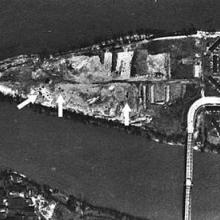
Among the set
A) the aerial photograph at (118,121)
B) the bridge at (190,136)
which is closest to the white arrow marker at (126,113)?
the aerial photograph at (118,121)

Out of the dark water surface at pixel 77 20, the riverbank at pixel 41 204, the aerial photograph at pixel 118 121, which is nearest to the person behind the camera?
the riverbank at pixel 41 204

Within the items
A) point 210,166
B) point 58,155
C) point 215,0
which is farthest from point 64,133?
point 215,0

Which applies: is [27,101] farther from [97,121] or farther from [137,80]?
[137,80]

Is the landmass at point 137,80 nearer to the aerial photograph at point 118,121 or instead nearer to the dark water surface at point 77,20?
the aerial photograph at point 118,121

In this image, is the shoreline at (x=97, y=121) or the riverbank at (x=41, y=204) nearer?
the riverbank at (x=41, y=204)

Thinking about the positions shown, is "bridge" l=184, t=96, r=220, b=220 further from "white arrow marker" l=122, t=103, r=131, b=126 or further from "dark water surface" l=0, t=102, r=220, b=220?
"white arrow marker" l=122, t=103, r=131, b=126
